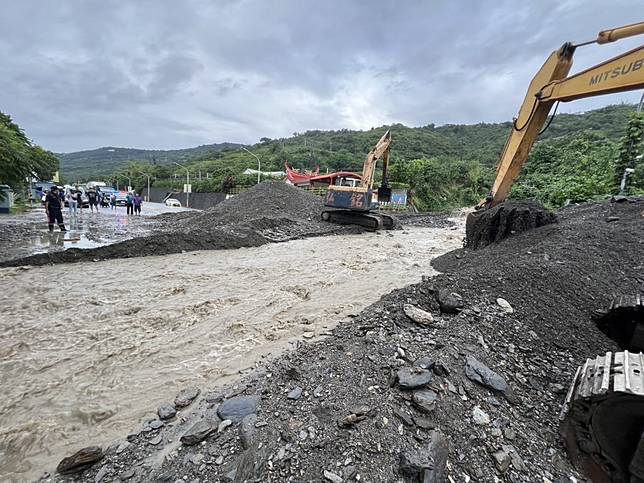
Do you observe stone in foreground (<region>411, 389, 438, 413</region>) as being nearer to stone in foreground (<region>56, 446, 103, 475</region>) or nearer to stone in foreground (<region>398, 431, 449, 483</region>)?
stone in foreground (<region>398, 431, 449, 483</region>)

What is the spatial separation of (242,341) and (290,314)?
3.57ft

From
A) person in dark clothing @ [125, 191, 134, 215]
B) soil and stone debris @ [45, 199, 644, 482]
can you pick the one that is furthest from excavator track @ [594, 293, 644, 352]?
person in dark clothing @ [125, 191, 134, 215]

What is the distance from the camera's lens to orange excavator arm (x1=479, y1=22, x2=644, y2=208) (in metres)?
5.46

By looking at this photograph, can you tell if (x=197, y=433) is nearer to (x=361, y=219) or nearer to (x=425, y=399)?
(x=425, y=399)

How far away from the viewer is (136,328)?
4.70 metres

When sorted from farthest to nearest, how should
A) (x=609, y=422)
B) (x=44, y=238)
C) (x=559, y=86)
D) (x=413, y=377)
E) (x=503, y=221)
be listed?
(x=44, y=238)
(x=503, y=221)
(x=559, y=86)
(x=413, y=377)
(x=609, y=422)

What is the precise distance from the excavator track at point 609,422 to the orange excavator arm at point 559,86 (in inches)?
225

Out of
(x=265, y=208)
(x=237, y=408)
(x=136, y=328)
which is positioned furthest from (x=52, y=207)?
(x=237, y=408)

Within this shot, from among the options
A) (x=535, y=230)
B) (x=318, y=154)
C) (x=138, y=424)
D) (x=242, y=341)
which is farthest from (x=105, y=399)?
(x=318, y=154)

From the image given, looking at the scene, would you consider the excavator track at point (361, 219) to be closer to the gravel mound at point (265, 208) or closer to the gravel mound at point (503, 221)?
the gravel mound at point (265, 208)

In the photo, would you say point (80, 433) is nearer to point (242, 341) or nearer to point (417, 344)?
point (242, 341)

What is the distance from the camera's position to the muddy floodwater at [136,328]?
9.62ft

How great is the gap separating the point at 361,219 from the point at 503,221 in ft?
27.6

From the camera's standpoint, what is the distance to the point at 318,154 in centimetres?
6819
